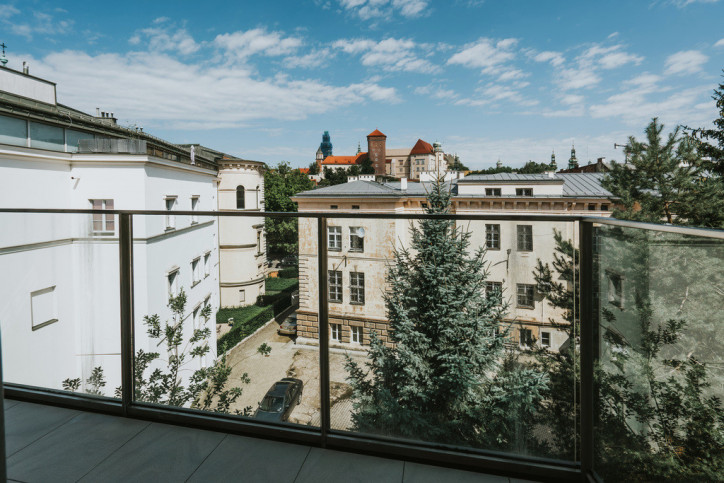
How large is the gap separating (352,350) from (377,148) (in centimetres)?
9732

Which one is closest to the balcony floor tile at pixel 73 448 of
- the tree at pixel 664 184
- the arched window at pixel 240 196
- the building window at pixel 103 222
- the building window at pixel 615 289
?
the building window at pixel 103 222

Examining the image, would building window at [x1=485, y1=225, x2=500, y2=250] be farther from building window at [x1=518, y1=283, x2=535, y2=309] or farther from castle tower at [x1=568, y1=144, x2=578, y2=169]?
castle tower at [x1=568, y1=144, x2=578, y2=169]

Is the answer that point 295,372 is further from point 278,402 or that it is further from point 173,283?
point 173,283

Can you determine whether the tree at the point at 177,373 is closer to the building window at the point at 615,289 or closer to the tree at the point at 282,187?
the building window at the point at 615,289

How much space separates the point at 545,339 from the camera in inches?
68.9

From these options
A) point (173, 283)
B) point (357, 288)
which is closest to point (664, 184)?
point (357, 288)

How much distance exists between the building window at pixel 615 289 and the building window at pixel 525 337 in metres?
0.34

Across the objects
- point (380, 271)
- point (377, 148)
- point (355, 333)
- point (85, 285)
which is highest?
point (377, 148)

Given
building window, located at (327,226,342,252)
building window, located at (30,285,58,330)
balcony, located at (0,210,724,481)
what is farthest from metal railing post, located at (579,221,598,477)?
building window, located at (30,285,58,330)

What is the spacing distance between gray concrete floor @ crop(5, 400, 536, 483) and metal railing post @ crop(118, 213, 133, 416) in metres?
0.18

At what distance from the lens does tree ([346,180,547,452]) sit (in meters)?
1.80

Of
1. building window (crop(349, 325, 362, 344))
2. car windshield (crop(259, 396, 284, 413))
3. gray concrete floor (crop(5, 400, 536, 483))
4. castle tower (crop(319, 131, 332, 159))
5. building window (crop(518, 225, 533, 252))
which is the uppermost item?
castle tower (crop(319, 131, 332, 159))

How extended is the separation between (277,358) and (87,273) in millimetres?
1300

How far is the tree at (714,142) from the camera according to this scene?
18.7 metres
